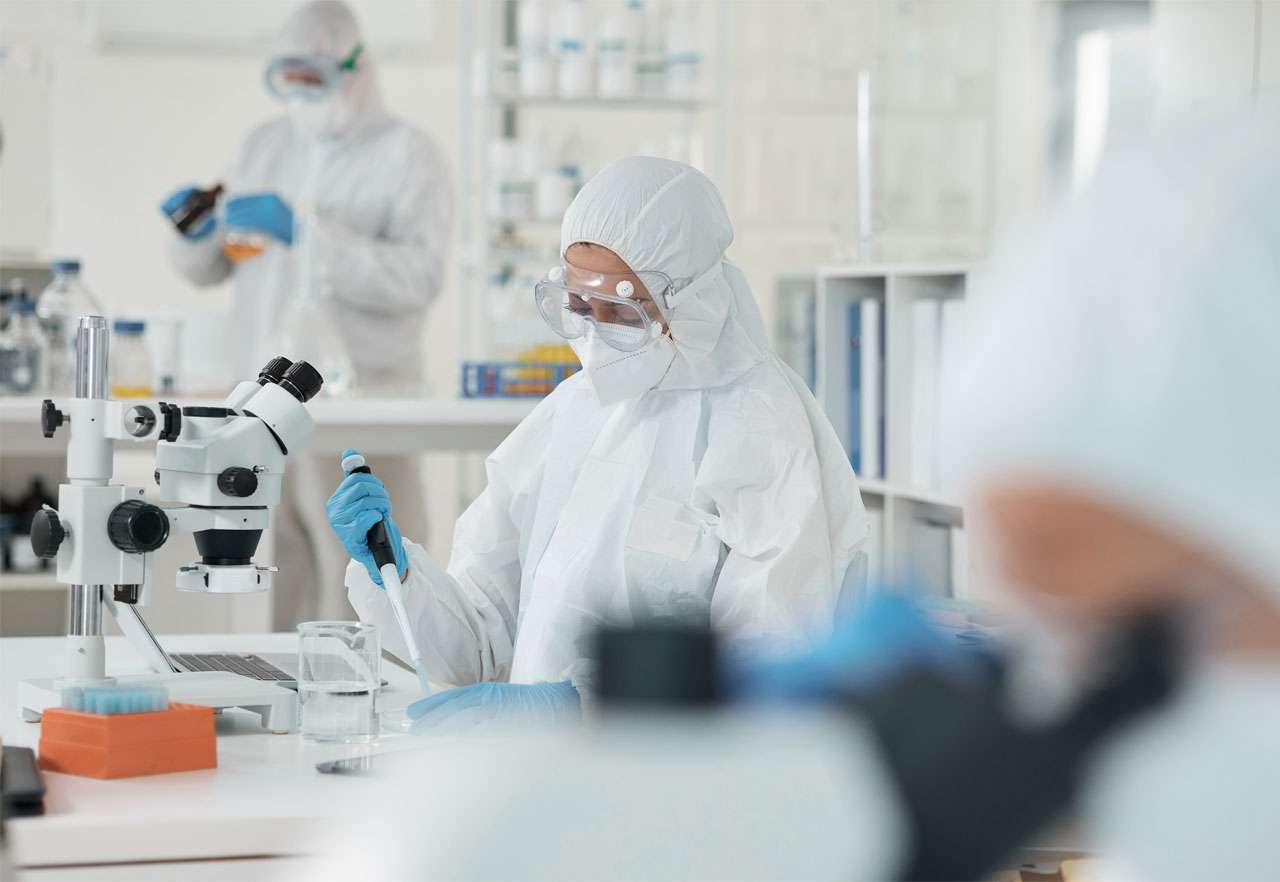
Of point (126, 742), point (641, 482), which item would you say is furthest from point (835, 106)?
point (126, 742)

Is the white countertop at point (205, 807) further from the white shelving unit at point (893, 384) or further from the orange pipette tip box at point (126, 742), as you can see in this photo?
the white shelving unit at point (893, 384)

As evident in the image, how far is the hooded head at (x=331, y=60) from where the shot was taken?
3.53 m

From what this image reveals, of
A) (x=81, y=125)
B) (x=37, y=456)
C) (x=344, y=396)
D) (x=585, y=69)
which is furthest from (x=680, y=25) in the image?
(x=81, y=125)

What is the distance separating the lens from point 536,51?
3.92 meters

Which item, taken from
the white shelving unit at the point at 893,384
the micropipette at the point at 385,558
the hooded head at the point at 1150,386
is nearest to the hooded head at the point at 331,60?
the white shelving unit at the point at 893,384

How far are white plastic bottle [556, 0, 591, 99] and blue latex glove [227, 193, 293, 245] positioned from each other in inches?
40.3

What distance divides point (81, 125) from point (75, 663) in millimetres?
4462

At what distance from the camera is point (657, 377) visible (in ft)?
5.79

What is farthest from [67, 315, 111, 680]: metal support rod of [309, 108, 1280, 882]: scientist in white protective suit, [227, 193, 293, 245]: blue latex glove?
[227, 193, 293, 245]: blue latex glove

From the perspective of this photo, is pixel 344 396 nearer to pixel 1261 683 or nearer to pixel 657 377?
pixel 657 377

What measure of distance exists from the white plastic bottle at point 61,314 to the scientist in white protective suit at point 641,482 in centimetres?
175

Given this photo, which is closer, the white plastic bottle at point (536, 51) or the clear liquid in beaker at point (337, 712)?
the clear liquid in beaker at point (337, 712)

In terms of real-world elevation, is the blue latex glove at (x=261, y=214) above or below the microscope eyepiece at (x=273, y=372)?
above

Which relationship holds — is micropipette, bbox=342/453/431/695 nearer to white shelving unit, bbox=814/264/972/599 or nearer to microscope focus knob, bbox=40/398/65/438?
microscope focus knob, bbox=40/398/65/438
